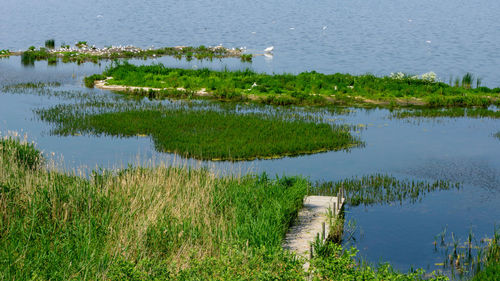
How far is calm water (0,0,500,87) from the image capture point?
58.2 m

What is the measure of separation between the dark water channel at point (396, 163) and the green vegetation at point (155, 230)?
1.71 m

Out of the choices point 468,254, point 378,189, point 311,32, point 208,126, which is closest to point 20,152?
point 208,126

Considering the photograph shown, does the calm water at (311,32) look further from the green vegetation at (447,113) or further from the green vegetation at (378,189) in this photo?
the green vegetation at (378,189)

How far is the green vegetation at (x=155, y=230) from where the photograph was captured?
11.0 metres

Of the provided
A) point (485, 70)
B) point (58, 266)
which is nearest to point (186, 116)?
point (58, 266)

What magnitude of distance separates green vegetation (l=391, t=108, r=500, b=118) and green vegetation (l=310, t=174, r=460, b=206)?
12.2 meters

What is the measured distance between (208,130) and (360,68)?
29598 millimetres

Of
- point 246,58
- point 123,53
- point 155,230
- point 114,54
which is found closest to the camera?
point 155,230

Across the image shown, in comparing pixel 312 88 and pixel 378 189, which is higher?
pixel 312 88

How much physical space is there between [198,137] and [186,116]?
4.42 meters

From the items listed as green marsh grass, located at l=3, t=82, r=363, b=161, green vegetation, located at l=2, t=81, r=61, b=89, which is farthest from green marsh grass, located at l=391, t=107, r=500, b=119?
green vegetation, located at l=2, t=81, r=61, b=89

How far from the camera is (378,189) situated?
20.2 metres

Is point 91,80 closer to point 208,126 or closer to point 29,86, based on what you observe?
point 29,86

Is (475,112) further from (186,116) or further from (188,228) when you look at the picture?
(188,228)
